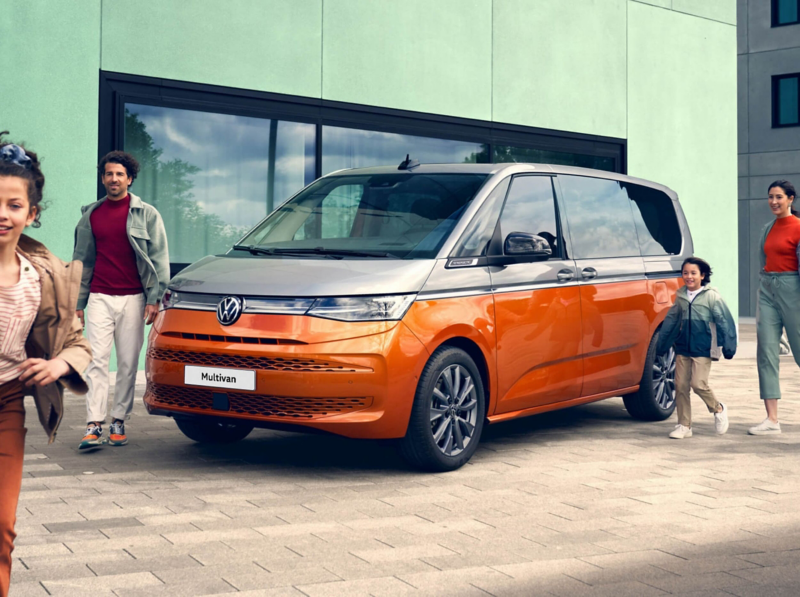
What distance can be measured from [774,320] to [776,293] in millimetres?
223

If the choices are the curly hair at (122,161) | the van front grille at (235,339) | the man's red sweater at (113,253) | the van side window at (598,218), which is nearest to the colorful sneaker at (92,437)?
the man's red sweater at (113,253)

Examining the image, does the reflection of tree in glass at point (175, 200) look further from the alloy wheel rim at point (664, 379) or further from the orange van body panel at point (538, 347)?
the orange van body panel at point (538, 347)

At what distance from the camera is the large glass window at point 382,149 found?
13.1m

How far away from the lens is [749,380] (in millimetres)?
12320

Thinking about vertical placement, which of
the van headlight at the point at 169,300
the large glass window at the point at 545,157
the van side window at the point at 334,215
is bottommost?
the van headlight at the point at 169,300

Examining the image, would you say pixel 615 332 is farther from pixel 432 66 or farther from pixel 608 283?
pixel 432 66

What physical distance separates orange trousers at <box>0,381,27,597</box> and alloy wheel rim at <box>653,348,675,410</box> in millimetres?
6250

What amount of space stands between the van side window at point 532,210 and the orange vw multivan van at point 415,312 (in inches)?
0.5

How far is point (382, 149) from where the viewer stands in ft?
44.6

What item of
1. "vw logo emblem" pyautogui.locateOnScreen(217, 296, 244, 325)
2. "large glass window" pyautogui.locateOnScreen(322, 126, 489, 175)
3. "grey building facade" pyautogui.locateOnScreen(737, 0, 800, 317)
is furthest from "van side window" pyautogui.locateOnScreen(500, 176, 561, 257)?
"grey building facade" pyautogui.locateOnScreen(737, 0, 800, 317)

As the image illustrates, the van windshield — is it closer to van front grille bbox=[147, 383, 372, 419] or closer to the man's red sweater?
the man's red sweater

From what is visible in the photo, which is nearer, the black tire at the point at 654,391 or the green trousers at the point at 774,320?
the green trousers at the point at 774,320

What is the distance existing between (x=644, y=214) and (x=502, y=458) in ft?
9.39

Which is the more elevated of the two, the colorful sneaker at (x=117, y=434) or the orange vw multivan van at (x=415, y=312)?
the orange vw multivan van at (x=415, y=312)
